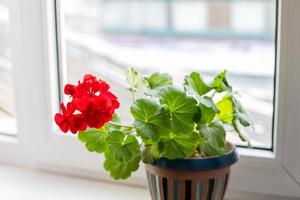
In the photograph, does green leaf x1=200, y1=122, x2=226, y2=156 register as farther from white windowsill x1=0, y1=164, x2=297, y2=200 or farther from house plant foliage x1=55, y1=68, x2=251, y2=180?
white windowsill x1=0, y1=164, x2=297, y2=200

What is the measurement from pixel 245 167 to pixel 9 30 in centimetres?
72

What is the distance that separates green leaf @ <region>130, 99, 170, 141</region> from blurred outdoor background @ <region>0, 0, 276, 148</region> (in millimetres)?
333

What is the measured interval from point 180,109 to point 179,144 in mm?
70

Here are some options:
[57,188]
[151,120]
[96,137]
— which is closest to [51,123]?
[57,188]

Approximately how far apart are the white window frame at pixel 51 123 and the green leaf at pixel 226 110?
130 mm

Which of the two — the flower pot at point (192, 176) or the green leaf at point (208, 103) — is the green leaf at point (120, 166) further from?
the green leaf at point (208, 103)

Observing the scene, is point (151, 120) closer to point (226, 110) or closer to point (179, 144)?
point (179, 144)

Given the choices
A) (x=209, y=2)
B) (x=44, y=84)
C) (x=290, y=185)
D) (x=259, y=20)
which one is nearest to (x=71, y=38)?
(x=44, y=84)

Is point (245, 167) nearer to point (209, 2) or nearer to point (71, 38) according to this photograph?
point (209, 2)

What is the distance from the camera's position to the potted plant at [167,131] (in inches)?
40.4

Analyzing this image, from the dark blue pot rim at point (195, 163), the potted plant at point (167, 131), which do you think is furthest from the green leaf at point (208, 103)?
the dark blue pot rim at point (195, 163)

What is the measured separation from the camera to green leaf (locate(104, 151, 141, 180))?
1.11 m

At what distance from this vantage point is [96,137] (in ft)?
3.68

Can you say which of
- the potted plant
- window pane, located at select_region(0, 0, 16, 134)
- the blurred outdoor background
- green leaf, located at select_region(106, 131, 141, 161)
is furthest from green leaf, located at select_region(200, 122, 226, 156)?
window pane, located at select_region(0, 0, 16, 134)
